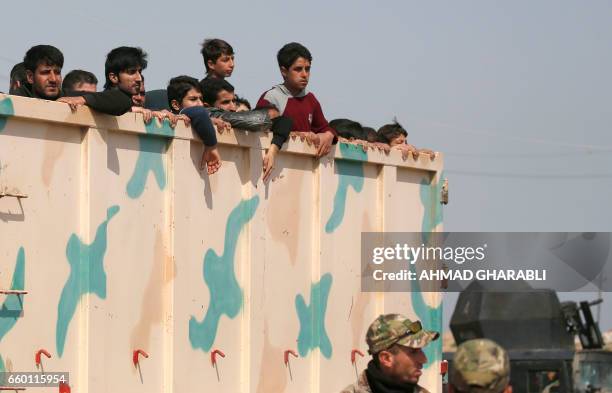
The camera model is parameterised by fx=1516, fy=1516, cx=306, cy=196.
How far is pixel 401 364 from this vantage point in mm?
5918

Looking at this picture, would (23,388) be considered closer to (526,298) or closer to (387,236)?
(387,236)

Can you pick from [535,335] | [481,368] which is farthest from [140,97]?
[535,335]

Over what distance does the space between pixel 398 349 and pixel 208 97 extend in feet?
10.7

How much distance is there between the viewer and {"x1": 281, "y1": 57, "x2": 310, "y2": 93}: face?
9.25 meters

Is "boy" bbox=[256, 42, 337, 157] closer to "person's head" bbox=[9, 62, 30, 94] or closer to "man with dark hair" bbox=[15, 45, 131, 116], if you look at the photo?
"person's head" bbox=[9, 62, 30, 94]

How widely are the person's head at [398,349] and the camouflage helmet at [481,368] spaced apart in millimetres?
555

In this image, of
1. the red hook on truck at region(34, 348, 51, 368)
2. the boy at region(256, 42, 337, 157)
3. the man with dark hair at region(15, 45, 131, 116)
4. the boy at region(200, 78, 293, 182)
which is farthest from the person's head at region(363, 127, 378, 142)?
Result: the red hook on truck at region(34, 348, 51, 368)

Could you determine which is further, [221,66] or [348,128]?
[348,128]

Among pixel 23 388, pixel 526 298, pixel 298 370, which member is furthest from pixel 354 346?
pixel 526 298

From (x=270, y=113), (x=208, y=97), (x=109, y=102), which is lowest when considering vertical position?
(x=109, y=102)

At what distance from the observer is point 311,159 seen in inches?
347

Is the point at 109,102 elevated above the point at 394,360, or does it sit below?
above

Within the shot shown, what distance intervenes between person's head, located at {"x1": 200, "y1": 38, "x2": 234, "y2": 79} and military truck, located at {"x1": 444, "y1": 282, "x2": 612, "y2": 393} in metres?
7.48

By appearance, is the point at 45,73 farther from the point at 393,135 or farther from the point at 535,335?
the point at 535,335
